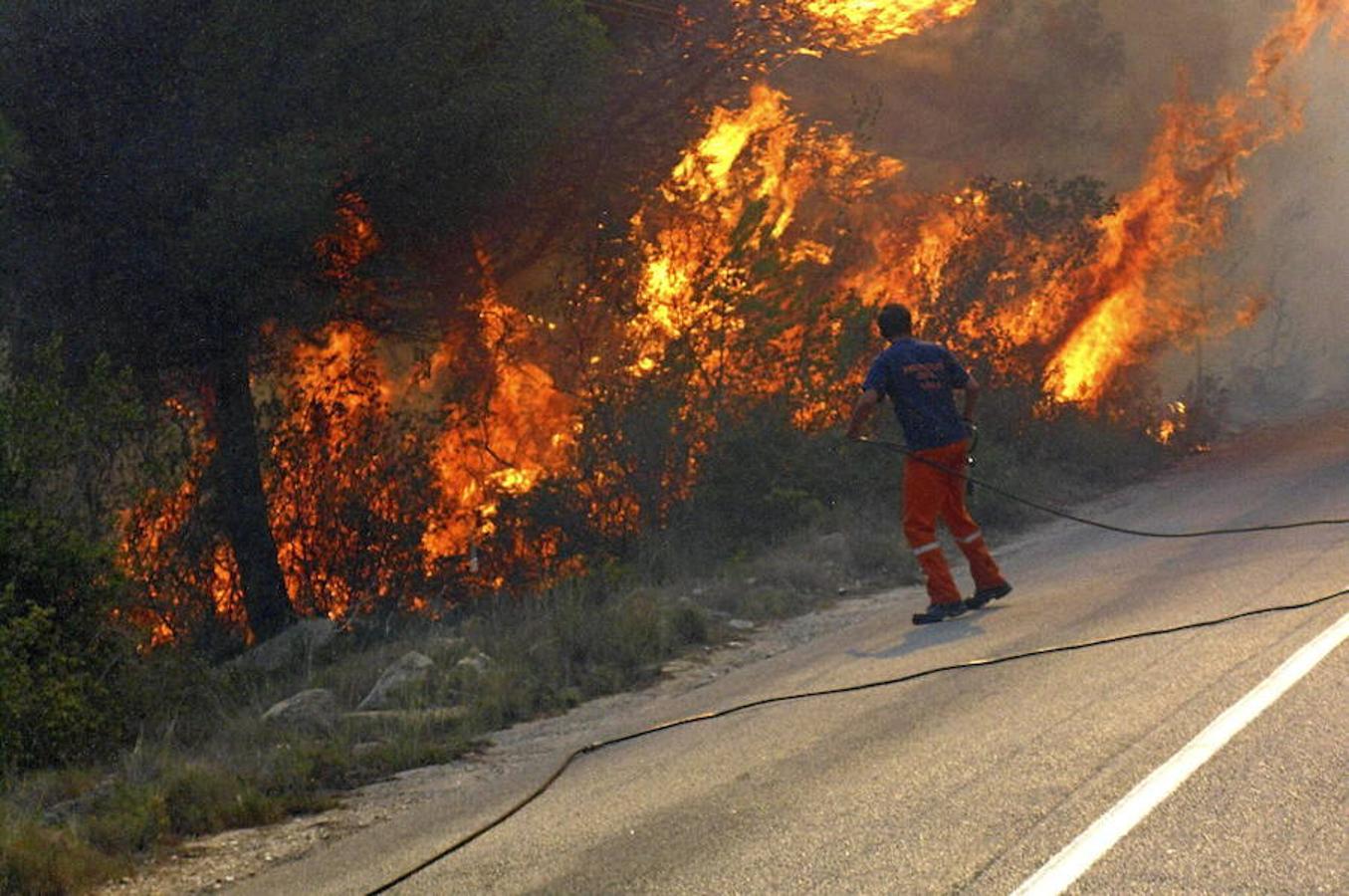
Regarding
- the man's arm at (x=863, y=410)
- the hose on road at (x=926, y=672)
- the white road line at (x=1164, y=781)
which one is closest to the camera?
the white road line at (x=1164, y=781)

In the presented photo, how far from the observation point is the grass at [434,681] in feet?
26.6

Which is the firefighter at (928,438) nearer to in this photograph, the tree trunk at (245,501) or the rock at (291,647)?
the rock at (291,647)

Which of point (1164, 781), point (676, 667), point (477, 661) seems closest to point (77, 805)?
point (477, 661)

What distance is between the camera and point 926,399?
1167 centimetres

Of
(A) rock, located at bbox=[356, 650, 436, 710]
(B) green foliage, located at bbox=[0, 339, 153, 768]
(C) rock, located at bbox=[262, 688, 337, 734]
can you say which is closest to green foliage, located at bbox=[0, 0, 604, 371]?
(B) green foliage, located at bbox=[0, 339, 153, 768]

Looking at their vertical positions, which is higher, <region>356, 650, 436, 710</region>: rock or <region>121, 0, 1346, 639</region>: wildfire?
<region>121, 0, 1346, 639</region>: wildfire

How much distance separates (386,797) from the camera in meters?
8.49

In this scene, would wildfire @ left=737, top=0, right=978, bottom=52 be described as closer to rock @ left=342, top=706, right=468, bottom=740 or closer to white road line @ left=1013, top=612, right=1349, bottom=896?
rock @ left=342, top=706, right=468, bottom=740

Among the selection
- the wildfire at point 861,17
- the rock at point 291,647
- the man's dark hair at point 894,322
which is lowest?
the rock at point 291,647

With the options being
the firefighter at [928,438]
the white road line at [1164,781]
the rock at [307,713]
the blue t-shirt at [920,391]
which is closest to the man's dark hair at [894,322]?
the firefighter at [928,438]

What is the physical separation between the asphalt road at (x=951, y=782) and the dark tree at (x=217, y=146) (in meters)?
6.86

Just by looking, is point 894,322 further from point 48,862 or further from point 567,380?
point 567,380

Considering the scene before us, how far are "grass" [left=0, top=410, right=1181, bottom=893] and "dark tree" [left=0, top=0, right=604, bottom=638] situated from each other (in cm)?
335

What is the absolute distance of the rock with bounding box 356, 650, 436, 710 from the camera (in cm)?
1076
